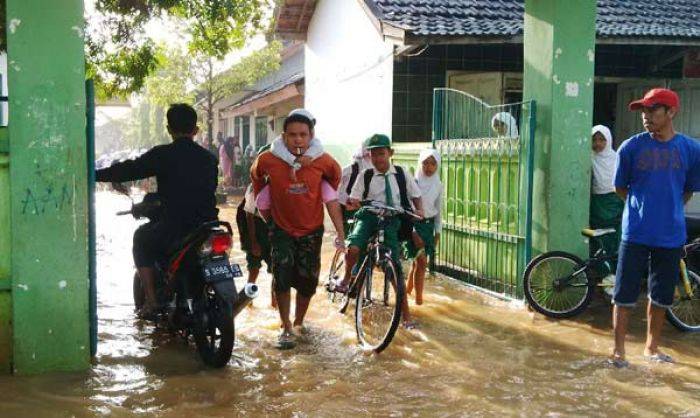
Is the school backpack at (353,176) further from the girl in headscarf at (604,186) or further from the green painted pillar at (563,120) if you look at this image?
the girl in headscarf at (604,186)

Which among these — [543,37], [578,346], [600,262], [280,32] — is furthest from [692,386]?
[280,32]

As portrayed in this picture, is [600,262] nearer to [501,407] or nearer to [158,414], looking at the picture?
[501,407]

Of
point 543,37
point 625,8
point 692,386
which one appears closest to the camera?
point 692,386

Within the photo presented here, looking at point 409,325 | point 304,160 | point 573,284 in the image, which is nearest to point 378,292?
point 409,325

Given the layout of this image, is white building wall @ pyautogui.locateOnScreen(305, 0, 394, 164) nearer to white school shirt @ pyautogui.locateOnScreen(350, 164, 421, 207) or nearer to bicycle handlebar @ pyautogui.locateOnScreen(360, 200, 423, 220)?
white school shirt @ pyautogui.locateOnScreen(350, 164, 421, 207)

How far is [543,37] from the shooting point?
6965 millimetres

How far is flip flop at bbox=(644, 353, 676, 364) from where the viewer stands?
5.40 metres

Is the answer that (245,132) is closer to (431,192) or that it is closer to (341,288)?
(431,192)

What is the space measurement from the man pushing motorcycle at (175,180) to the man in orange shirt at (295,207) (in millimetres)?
445

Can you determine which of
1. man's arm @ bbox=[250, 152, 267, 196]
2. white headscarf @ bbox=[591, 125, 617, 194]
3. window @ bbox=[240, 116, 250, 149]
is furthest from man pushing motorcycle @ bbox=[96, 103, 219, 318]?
window @ bbox=[240, 116, 250, 149]

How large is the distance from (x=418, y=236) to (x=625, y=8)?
721cm

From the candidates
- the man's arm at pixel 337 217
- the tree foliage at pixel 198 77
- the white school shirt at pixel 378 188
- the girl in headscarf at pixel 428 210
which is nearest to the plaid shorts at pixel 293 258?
the man's arm at pixel 337 217

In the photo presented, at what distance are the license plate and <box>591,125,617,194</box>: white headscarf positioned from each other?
3822 mm

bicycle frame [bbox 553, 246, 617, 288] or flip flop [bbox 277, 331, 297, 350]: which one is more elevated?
bicycle frame [bbox 553, 246, 617, 288]
